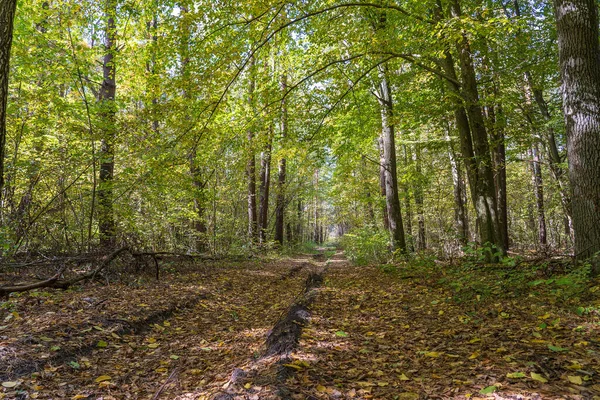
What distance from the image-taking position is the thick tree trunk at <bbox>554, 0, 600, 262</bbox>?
14.4ft

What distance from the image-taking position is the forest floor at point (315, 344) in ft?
8.28

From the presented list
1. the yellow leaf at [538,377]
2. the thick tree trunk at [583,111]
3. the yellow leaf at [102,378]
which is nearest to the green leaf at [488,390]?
the yellow leaf at [538,377]

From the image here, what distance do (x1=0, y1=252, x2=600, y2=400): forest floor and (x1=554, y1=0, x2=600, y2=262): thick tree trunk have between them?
0.95 metres

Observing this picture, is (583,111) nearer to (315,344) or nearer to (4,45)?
(315,344)

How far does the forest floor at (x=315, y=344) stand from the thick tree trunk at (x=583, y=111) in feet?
3.12

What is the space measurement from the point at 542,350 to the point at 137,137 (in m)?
8.07

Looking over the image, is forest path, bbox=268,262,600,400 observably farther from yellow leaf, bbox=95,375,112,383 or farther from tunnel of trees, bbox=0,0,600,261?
tunnel of trees, bbox=0,0,600,261

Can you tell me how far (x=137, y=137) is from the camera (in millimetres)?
7625

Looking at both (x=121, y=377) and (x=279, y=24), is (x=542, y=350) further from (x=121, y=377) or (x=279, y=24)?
(x=279, y=24)

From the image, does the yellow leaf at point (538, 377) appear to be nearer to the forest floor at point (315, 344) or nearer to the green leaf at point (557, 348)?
the forest floor at point (315, 344)

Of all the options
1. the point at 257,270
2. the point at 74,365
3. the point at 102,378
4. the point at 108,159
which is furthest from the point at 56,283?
the point at 257,270

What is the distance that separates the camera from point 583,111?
14.6ft

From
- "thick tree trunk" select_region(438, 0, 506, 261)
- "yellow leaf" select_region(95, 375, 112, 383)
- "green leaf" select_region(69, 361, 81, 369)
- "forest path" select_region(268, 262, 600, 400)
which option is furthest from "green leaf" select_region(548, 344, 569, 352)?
"thick tree trunk" select_region(438, 0, 506, 261)

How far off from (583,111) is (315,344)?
4.69 meters
